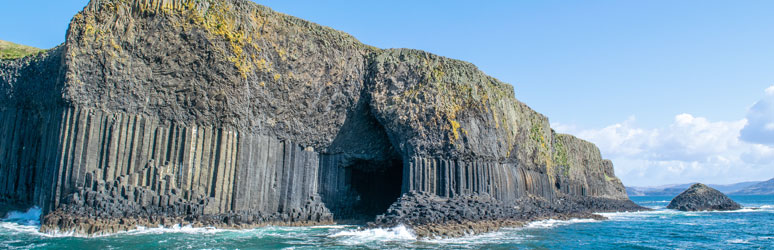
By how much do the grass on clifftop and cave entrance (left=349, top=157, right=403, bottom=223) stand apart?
19937 mm

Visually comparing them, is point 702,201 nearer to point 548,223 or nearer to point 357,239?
point 548,223

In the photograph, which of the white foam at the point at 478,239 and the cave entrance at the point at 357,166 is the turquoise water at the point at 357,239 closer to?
the white foam at the point at 478,239

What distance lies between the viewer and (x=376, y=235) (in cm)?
2491

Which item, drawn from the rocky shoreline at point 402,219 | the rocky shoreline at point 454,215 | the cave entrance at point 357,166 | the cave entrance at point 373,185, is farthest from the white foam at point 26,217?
the cave entrance at point 373,185

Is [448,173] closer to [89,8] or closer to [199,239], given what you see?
[199,239]

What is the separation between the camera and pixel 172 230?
929 inches

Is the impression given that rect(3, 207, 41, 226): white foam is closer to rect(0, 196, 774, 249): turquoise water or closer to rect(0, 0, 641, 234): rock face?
rect(0, 196, 774, 249): turquoise water

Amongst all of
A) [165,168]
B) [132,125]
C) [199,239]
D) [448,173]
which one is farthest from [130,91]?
[448,173]

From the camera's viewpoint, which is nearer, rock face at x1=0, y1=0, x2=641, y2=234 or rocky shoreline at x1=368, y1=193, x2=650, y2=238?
rock face at x1=0, y1=0, x2=641, y2=234

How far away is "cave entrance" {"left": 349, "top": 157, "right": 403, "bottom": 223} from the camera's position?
3475 centimetres

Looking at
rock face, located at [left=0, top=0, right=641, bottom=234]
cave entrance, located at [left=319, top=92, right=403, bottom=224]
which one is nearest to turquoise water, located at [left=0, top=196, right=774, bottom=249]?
rock face, located at [left=0, top=0, right=641, bottom=234]

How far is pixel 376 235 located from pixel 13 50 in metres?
24.5

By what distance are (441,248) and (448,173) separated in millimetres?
11669

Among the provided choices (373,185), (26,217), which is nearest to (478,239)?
(373,185)
